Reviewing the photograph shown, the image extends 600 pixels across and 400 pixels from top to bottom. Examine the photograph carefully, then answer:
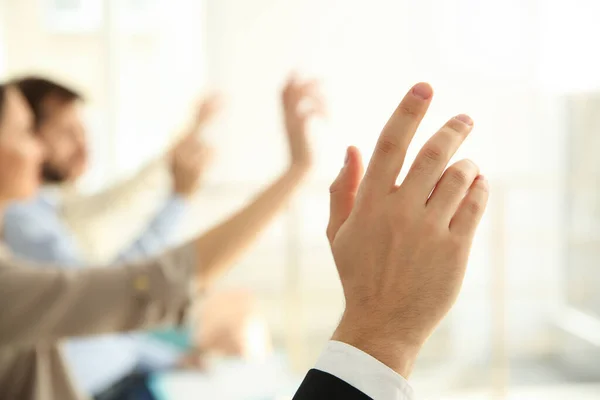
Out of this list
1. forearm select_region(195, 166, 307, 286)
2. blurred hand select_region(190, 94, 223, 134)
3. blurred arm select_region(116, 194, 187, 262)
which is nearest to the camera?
forearm select_region(195, 166, 307, 286)

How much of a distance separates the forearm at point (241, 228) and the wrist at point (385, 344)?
1.29 feet

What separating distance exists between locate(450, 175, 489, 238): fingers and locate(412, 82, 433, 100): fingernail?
59 mm

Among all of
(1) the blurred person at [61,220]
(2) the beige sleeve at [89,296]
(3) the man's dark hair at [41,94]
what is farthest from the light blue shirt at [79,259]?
(2) the beige sleeve at [89,296]

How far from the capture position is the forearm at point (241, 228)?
0.72 metres

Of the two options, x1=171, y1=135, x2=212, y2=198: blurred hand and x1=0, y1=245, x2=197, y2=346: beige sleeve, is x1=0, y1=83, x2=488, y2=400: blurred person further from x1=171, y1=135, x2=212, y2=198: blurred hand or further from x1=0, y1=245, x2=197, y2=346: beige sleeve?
x1=171, y1=135, x2=212, y2=198: blurred hand

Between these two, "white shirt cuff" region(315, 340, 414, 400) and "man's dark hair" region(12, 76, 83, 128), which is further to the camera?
"man's dark hair" region(12, 76, 83, 128)

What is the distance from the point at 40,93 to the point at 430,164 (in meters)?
1.12

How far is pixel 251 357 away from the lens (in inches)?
58.1

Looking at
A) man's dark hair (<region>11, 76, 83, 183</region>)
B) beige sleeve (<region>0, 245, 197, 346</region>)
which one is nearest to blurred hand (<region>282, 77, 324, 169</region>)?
beige sleeve (<region>0, 245, 197, 346</region>)

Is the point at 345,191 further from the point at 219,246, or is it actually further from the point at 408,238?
the point at 219,246

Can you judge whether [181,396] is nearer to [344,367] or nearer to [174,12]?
[344,367]

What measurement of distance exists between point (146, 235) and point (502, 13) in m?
0.88

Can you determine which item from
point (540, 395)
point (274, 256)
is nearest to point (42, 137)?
point (274, 256)

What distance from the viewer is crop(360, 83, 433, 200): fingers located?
338mm
